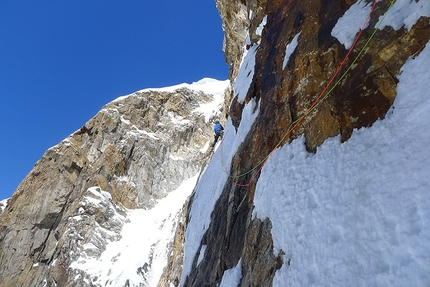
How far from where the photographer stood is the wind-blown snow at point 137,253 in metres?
29.7

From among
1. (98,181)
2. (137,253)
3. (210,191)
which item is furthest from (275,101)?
(98,181)

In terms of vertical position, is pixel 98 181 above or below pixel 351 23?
above

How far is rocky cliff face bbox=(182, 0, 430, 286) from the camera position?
19.8ft

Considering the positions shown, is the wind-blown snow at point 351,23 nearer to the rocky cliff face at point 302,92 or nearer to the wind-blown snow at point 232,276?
the rocky cliff face at point 302,92

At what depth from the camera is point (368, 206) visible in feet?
16.2

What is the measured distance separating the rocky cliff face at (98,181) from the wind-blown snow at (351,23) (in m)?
32.0

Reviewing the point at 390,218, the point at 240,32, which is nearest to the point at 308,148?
the point at 390,218

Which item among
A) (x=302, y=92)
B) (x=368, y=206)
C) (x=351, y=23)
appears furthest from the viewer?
(x=302, y=92)

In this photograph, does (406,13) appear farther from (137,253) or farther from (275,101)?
(137,253)

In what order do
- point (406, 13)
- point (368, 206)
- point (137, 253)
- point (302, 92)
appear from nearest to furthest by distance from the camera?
1. point (368, 206)
2. point (406, 13)
3. point (302, 92)
4. point (137, 253)

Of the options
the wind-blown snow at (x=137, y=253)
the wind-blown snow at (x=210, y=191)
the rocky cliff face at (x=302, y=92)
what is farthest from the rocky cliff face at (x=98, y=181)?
the rocky cliff face at (x=302, y=92)

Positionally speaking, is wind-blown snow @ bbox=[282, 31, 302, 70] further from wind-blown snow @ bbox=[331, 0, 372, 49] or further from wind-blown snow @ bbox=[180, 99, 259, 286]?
wind-blown snow @ bbox=[180, 99, 259, 286]

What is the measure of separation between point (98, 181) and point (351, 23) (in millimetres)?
42408

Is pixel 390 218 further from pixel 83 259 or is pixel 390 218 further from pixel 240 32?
pixel 83 259
